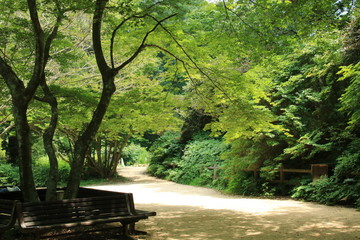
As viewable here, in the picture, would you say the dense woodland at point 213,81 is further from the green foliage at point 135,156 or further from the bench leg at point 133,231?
the green foliage at point 135,156

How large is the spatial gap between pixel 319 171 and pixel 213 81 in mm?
4744

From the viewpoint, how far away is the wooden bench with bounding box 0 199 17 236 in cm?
512

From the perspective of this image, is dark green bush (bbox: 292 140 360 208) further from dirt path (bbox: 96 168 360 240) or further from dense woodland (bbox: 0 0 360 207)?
dirt path (bbox: 96 168 360 240)

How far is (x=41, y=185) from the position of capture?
1980cm

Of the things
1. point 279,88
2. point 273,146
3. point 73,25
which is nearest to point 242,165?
point 273,146

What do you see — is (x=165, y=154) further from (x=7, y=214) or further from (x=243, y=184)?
(x=7, y=214)

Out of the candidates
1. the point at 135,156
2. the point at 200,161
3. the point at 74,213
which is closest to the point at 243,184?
the point at 200,161

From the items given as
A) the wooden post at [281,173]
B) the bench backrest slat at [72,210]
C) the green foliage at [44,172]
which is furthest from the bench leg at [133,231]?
the green foliage at [44,172]

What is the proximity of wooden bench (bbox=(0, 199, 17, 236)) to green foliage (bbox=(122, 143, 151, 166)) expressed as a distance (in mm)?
24257

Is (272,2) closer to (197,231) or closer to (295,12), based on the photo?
(295,12)

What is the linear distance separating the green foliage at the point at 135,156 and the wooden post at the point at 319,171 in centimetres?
2070

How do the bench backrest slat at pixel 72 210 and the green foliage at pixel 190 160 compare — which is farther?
the green foliage at pixel 190 160

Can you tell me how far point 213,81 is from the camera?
902 cm

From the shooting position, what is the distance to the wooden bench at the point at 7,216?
Result: 16.8 feet
